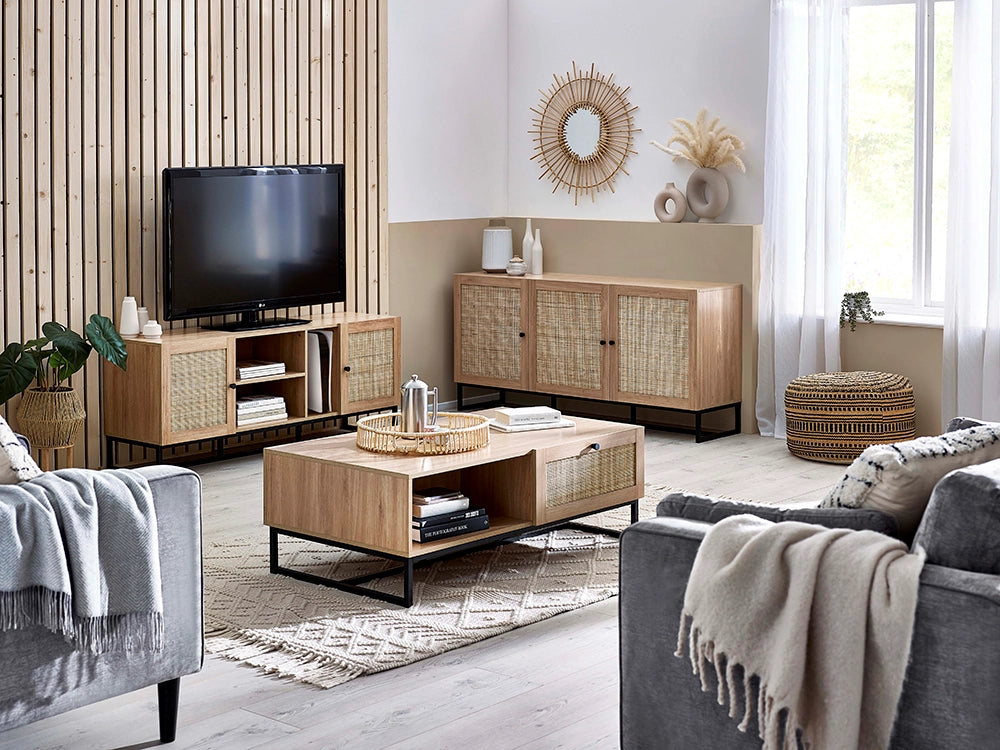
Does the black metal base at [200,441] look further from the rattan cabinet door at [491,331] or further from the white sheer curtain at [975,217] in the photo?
the white sheer curtain at [975,217]

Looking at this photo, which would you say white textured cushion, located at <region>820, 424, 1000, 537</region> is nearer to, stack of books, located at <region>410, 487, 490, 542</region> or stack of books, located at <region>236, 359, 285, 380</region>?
stack of books, located at <region>410, 487, 490, 542</region>

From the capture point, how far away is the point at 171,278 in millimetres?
6055

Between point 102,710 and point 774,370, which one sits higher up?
point 774,370

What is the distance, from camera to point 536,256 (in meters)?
7.71

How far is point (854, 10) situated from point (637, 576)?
4934 millimetres

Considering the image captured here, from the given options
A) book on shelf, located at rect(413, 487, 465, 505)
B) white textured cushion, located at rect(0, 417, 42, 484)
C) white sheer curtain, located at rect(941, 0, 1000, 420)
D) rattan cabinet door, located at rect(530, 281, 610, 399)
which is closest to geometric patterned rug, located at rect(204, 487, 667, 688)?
book on shelf, located at rect(413, 487, 465, 505)

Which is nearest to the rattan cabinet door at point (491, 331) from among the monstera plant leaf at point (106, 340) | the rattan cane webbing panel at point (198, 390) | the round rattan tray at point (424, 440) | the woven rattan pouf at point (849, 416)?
the woven rattan pouf at point (849, 416)

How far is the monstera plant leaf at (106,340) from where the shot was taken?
555cm

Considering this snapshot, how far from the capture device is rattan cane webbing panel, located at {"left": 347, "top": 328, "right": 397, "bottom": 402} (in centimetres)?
674

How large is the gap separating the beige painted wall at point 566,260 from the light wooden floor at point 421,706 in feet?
11.0

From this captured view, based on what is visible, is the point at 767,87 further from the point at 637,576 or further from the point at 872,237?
the point at 637,576

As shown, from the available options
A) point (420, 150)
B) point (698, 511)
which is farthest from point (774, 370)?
point (698, 511)

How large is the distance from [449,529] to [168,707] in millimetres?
1323

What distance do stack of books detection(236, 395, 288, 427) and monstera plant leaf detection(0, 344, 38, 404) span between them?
106 centimetres
